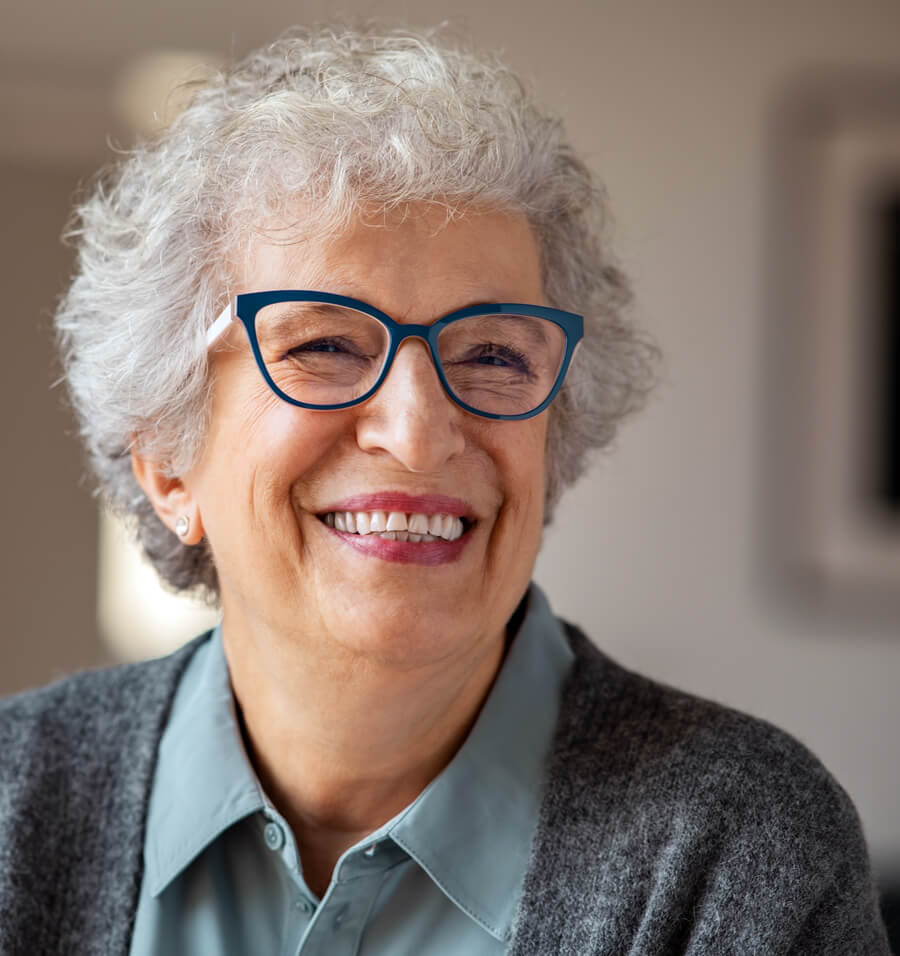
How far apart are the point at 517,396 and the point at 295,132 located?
1.14ft

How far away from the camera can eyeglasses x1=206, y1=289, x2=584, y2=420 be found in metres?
1.13

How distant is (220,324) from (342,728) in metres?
0.44

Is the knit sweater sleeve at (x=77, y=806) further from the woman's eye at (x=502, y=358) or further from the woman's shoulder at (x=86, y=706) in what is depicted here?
the woman's eye at (x=502, y=358)

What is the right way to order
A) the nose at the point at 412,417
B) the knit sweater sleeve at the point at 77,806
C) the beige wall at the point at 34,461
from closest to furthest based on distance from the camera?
1. the nose at the point at 412,417
2. the knit sweater sleeve at the point at 77,806
3. the beige wall at the point at 34,461

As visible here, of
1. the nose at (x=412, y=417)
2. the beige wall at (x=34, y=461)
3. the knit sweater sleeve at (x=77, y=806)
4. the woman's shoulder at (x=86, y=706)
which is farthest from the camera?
the beige wall at (x=34, y=461)

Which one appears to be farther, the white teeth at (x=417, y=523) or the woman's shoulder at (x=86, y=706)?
the woman's shoulder at (x=86, y=706)

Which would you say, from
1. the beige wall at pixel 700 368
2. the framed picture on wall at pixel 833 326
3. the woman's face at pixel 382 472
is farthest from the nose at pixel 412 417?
the framed picture on wall at pixel 833 326

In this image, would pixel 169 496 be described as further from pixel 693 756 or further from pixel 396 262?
pixel 693 756

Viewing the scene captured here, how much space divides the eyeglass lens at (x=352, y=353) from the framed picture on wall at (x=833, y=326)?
219cm

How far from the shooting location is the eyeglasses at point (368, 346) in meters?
1.13

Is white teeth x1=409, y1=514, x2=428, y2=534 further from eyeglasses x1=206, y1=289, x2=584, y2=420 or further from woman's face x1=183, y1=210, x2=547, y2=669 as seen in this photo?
eyeglasses x1=206, y1=289, x2=584, y2=420

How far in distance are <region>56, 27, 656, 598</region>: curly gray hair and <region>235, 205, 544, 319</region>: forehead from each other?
0.02 m

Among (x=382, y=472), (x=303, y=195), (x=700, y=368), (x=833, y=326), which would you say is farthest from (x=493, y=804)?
(x=833, y=326)

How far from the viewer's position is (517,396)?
1.21 metres
